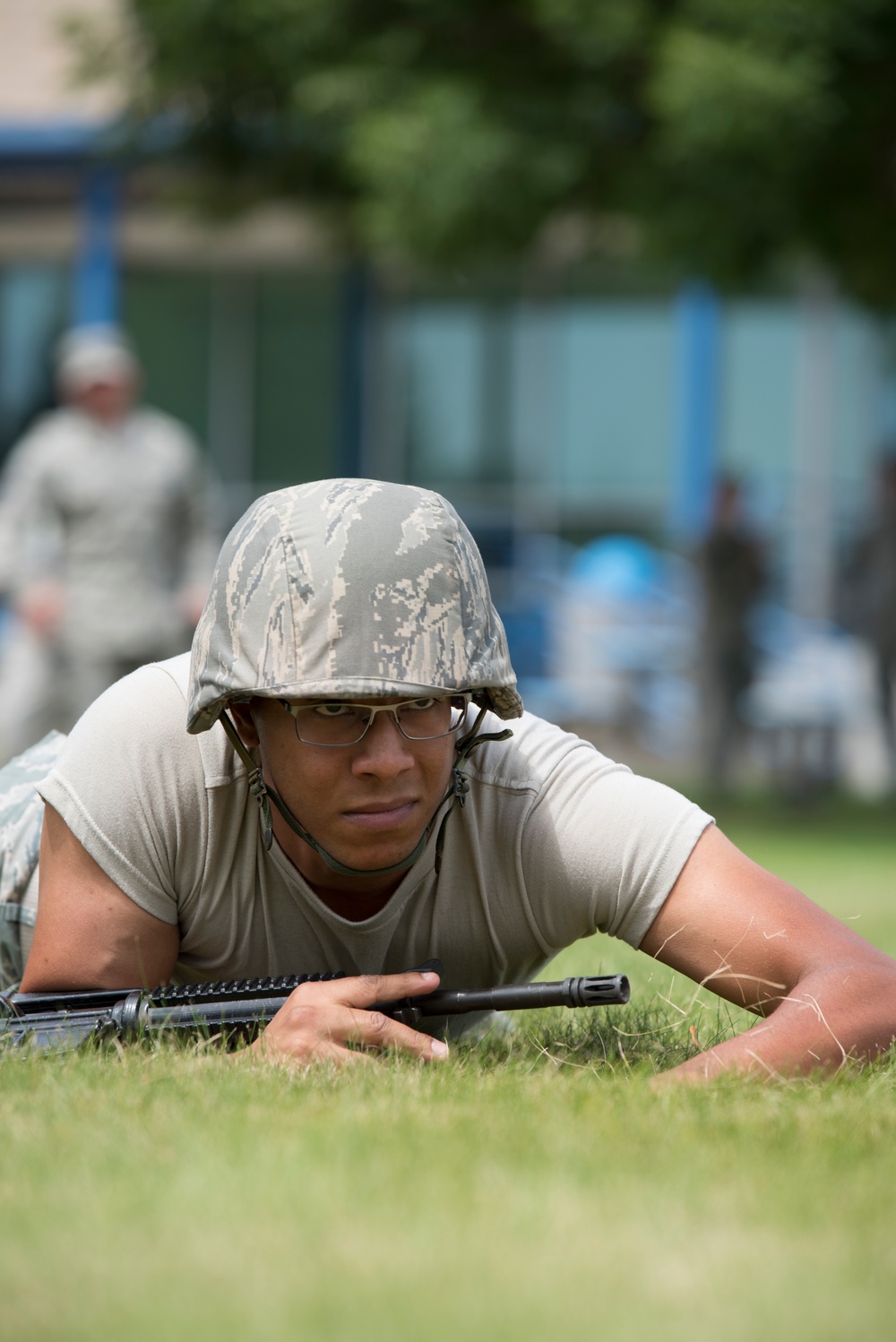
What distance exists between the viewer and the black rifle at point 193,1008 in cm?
334

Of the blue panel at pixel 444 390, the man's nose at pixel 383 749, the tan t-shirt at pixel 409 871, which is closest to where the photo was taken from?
the man's nose at pixel 383 749

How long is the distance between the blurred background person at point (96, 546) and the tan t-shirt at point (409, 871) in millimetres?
5002

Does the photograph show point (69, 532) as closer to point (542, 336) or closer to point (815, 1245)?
point (815, 1245)

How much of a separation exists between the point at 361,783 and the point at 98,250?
17096 mm

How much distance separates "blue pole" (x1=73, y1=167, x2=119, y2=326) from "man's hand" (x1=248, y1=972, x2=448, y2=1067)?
16.9 m

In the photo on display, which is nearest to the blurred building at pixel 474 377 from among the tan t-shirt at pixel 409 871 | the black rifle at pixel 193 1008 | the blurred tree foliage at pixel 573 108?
the blurred tree foliage at pixel 573 108

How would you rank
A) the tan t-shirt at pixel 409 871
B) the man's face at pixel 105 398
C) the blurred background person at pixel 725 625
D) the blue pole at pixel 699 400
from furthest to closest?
the blue pole at pixel 699 400 → the blurred background person at pixel 725 625 → the man's face at pixel 105 398 → the tan t-shirt at pixel 409 871

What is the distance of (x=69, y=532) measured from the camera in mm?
8828

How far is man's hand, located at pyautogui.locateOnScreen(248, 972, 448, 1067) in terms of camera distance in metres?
3.27

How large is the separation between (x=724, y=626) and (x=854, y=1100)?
1196 cm

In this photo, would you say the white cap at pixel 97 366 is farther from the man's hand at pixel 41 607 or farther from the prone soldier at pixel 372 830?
the prone soldier at pixel 372 830

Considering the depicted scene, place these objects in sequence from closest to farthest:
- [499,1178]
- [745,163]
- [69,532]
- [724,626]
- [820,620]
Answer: [499,1178]
[69,532]
[745,163]
[724,626]
[820,620]

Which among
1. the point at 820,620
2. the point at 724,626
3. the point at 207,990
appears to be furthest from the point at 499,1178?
the point at 820,620

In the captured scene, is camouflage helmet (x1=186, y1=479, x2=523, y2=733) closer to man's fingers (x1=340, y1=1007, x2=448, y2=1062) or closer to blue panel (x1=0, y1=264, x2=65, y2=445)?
man's fingers (x1=340, y1=1007, x2=448, y2=1062)
